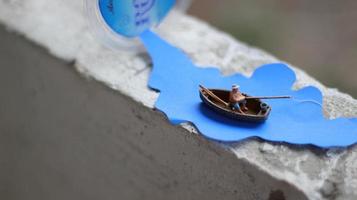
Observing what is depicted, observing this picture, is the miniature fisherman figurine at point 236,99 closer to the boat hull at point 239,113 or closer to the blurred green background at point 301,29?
the boat hull at point 239,113

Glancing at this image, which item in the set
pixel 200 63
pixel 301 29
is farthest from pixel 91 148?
pixel 301 29

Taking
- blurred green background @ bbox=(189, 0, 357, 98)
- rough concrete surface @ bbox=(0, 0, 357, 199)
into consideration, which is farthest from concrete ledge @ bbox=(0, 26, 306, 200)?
blurred green background @ bbox=(189, 0, 357, 98)

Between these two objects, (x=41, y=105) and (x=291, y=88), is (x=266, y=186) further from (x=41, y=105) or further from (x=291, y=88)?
(x=41, y=105)

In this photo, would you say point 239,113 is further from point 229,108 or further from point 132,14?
point 132,14

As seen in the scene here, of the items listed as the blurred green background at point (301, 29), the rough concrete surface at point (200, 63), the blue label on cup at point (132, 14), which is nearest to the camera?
the rough concrete surface at point (200, 63)

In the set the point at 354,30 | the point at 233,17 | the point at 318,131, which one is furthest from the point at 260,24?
the point at 318,131

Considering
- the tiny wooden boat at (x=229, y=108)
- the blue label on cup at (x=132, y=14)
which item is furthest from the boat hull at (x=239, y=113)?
the blue label on cup at (x=132, y=14)
